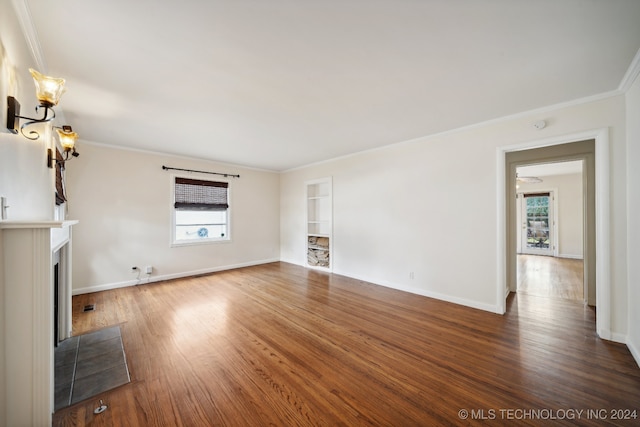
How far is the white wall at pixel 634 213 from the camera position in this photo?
2.14 meters

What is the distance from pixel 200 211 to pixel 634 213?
643 cm

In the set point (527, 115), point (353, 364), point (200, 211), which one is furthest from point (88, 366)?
point (527, 115)

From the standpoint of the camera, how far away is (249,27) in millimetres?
1606

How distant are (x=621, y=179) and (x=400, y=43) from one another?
269 centimetres

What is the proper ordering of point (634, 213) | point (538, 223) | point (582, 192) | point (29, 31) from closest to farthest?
1. point (29, 31)
2. point (634, 213)
3. point (582, 192)
4. point (538, 223)

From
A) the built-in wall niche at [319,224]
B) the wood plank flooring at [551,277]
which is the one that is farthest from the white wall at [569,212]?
the built-in wall niche at [319,224]

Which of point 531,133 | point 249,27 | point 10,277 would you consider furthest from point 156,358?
point 531,133

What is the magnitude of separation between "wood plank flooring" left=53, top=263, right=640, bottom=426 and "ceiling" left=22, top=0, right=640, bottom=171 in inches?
100

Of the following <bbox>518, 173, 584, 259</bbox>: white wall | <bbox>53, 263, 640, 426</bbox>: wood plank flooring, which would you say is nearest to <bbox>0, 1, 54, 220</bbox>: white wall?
<bbox>53, 263, 640, 426</bbox>: wood plank flooring

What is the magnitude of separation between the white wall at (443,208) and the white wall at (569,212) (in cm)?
671

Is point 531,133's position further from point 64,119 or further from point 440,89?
point 64,119

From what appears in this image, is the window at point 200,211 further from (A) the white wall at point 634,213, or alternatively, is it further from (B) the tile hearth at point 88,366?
(A) the white wall at point 634,213

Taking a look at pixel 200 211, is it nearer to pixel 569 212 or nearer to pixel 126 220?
pixel 126 220

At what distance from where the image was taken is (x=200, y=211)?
5406 millimetres
